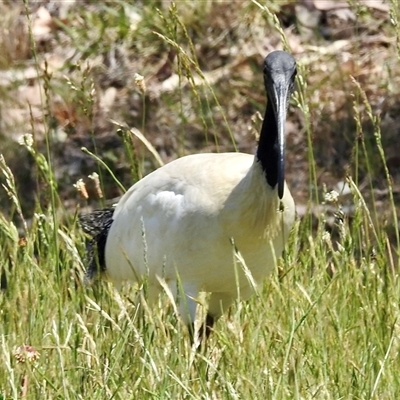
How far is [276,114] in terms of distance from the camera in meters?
3.66

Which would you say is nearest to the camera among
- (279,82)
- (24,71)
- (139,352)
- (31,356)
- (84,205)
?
(31,356)

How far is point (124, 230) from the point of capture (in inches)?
173

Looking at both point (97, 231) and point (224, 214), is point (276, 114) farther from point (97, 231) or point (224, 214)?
point (97, 231)

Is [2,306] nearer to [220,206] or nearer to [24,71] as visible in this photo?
[220,206]

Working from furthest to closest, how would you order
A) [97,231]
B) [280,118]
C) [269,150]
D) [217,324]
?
[97,231] < [217,324] < [269,150] < [280,118]

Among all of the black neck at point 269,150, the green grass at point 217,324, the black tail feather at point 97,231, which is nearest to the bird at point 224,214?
the black neck at point 269,150

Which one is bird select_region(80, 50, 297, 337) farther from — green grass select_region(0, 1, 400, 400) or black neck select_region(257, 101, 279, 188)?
green grass select_region(0, 1, 400, 400)

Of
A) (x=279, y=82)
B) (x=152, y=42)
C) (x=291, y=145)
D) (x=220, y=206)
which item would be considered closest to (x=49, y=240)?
(x=220, y=206)

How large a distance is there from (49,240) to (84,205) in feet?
7.32

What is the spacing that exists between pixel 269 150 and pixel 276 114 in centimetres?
21

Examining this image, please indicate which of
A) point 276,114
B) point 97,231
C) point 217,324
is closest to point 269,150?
point 276,114

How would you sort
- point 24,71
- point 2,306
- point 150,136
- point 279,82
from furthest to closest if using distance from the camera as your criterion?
point 24,71, point 150,136, point 2,306, point 279,82

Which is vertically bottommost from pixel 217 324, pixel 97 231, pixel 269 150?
pixel 217 324

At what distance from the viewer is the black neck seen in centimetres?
384
